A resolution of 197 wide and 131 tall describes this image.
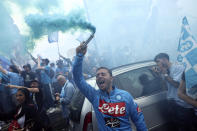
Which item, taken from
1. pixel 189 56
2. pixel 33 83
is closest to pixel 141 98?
pixel 189 56

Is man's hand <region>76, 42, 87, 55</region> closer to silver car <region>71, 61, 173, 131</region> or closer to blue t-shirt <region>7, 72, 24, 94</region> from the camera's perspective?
silver car <region>71, 61, 173, 131</region>

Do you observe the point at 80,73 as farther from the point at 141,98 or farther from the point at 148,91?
the point at 148,91

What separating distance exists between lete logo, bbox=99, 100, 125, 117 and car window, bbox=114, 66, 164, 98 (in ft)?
3.00

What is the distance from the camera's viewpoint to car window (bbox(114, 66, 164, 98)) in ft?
9.92

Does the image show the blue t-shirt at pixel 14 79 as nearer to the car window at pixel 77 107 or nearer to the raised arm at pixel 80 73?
the car window at pixel 77 107

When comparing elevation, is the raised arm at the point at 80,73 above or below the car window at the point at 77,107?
above

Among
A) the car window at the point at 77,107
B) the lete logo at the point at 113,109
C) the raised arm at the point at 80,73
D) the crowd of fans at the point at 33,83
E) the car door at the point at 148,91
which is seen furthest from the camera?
the crowd of fans at the point at 33,83

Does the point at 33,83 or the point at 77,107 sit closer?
the point at 77,107

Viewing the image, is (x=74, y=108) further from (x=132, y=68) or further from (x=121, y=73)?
(x=132, y=68)

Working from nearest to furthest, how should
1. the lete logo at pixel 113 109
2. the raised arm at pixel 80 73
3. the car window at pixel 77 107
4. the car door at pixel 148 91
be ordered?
the lete logo at pixel 113 109, the raised arm at pixel 80 73, the car window at pixel 77 107, the car door at pixel 148 91

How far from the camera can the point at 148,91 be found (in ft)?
10.3

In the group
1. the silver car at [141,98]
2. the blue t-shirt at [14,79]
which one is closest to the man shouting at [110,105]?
the silver car at [141,98]

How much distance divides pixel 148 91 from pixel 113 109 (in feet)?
4.56

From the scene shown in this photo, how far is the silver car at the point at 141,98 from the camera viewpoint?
2638mm
